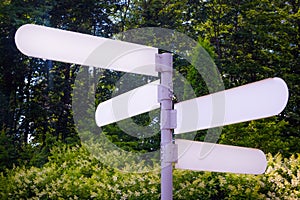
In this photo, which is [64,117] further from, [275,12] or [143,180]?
[143,180]

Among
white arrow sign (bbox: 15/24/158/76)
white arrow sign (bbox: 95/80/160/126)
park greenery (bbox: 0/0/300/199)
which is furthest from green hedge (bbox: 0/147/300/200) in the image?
white arrow sign (bbox: 15/24/158/76)

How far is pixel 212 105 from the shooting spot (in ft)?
2.20

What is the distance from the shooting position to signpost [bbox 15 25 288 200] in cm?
61

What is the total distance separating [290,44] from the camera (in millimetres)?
8242

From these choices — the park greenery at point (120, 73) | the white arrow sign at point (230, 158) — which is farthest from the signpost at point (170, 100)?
the park greenery at point (120, 73)

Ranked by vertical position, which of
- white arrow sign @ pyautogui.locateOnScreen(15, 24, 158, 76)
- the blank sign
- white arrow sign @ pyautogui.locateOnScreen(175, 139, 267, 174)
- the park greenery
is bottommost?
white arrow sign @ pyautogui.locateOnScreen(175, 139, 267, 174)

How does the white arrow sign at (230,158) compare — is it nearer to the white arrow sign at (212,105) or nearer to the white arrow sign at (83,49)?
the white arrow sign at (212,105)

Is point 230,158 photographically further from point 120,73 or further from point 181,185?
point 120,73

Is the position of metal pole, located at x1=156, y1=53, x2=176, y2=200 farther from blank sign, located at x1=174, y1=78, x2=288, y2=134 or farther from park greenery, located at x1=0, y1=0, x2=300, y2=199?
park greenery, located at x1=0, y1=0, x2=300, y2=199

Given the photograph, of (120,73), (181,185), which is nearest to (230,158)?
(181,185)

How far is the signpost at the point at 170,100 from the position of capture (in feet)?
2.00

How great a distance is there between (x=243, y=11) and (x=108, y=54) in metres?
8.36

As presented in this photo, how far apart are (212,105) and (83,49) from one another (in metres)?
0.21

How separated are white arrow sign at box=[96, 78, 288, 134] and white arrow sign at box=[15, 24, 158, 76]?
82mm
